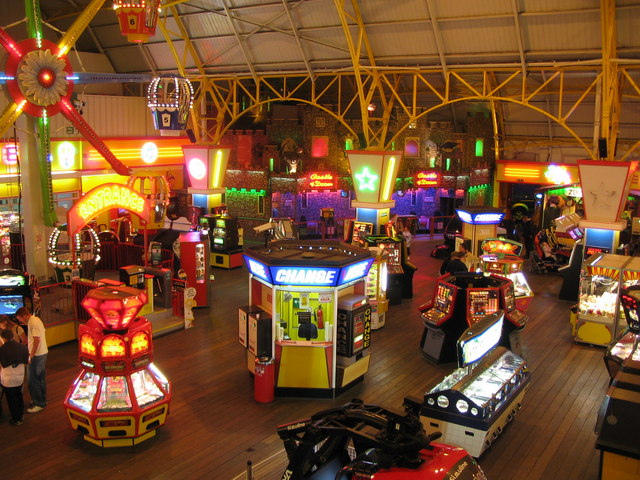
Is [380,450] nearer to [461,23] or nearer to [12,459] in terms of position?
[12,459]

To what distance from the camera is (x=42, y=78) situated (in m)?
11.9

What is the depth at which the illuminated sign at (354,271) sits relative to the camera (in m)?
8.84

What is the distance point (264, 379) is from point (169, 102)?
6679mm

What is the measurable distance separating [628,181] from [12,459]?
12.4 meters

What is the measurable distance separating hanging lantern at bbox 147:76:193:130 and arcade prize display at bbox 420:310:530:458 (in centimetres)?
779

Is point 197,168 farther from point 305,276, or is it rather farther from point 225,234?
point 305,276

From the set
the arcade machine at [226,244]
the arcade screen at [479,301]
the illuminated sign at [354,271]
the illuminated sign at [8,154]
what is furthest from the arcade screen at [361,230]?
the illuminated sign at [8,154]

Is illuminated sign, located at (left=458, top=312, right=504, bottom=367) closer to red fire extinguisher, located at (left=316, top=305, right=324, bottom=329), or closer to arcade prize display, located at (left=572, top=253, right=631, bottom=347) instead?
red fire extinguisher, located at (left=316, top=305, right=324, bottom=329)

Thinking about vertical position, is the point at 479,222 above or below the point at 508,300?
above

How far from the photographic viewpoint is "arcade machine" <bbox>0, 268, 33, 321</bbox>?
398 inches

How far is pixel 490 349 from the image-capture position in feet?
26.6

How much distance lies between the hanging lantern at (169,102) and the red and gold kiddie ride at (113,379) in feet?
19.9

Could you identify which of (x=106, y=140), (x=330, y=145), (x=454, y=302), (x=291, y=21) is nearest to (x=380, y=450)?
(x=454, y=302)

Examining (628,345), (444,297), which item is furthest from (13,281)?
(628,345)
